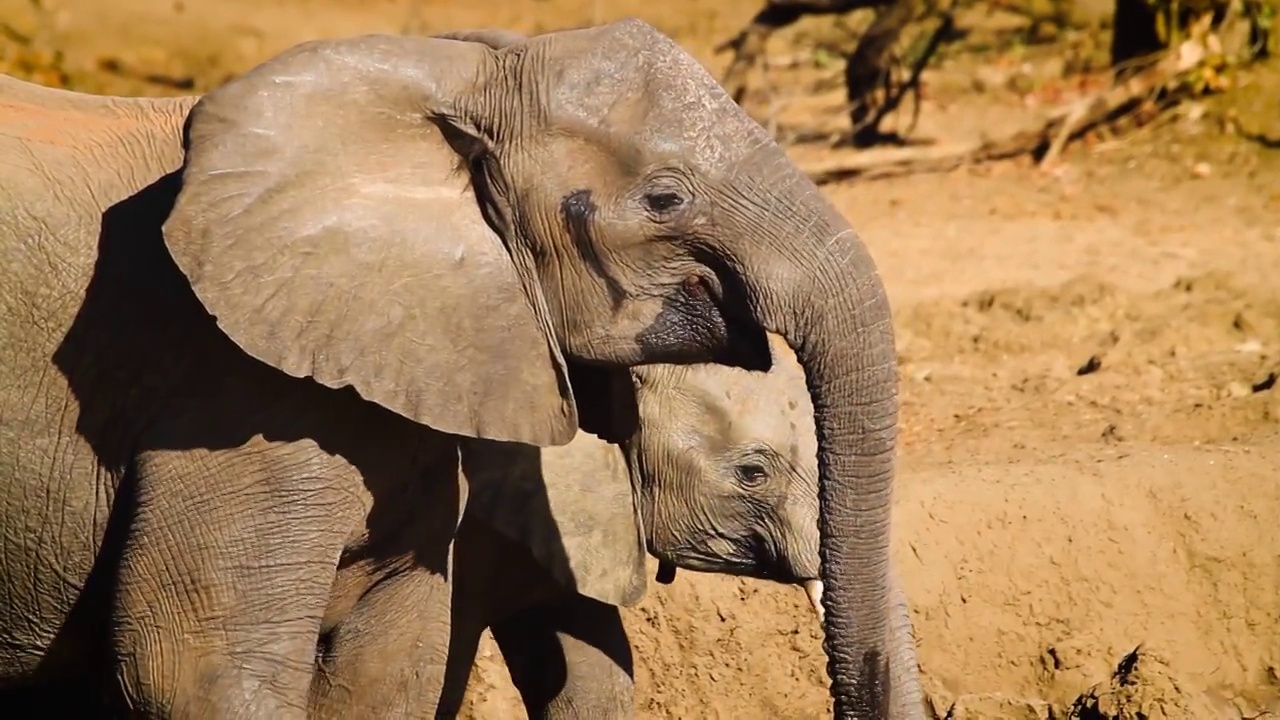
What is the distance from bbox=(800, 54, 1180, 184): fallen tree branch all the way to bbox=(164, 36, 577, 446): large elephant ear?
21.2 feet

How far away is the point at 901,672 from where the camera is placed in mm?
4180

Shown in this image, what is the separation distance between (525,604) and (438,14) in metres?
10.0

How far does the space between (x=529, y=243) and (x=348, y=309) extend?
0.31 metres

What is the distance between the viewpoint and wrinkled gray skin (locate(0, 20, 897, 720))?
11.1 feet

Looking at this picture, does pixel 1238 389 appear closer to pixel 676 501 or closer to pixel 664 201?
pixel 676 501

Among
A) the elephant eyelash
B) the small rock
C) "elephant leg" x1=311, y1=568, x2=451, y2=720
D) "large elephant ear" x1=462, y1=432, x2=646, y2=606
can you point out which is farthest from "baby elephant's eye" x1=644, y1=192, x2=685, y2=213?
the small rock

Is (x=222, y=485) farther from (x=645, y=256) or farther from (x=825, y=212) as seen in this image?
(x=825, y=212)

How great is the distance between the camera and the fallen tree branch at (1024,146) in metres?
10.1

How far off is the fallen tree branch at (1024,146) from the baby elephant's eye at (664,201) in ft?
21.5

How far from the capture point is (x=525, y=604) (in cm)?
491

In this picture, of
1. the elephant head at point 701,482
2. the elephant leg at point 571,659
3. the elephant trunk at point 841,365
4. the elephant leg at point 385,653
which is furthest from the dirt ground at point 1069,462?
the elephant trunk at point 841,365

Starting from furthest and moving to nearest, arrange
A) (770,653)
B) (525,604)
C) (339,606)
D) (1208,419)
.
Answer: (1208,419)
(770,653)
(525,604)
(339,606)

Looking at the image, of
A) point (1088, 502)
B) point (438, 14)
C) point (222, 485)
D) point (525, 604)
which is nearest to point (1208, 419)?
point (1088, 502)

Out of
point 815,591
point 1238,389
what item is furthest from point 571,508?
point 1238,389
